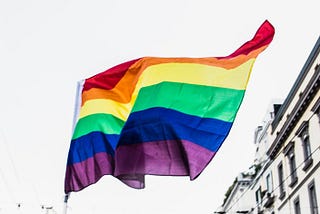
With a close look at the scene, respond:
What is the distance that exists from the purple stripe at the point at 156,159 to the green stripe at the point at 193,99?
64 cm

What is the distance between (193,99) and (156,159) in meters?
1.24

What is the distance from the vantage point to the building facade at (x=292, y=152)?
110 ft

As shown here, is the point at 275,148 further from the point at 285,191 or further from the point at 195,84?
the point at 195,84

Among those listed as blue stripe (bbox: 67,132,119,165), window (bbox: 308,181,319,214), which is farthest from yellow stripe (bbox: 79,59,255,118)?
window (bbox: 308,181,319,214)

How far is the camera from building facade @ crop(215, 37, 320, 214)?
33.5 meters

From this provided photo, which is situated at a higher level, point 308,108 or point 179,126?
point 308,108

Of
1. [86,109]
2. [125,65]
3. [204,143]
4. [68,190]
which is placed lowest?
[68,190]

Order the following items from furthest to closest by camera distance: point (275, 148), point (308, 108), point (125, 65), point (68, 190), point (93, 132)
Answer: point (275, 148) < point (308, 108) < point (125, 65) < point (93, 132) < point (68, 190)

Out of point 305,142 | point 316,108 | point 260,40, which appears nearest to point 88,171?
point 260,40

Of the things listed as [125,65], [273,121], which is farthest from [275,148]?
[125,65]

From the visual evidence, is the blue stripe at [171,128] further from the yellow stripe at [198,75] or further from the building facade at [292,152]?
the building facade at [292,152]

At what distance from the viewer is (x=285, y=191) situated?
39531 millimetres

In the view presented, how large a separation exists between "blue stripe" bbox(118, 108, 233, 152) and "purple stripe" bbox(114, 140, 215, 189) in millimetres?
101

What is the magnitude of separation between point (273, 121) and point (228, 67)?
32.4 m
